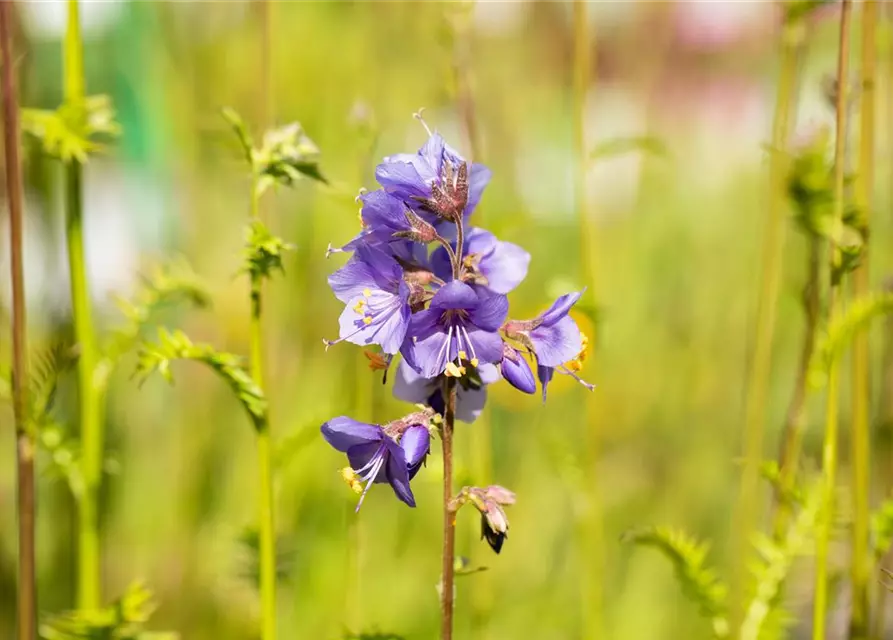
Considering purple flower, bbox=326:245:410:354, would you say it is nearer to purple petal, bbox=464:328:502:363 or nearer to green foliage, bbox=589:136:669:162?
purple petal, bbox=464:328:502:363

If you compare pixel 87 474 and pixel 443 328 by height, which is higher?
pixel 443 328

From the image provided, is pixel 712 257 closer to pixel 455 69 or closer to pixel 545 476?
pixel 545 476

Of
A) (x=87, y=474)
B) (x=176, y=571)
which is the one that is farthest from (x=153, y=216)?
(x=87, y=474)

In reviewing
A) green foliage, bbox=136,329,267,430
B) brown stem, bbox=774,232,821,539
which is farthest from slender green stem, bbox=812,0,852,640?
green foliage, bbox=136,329,267,430

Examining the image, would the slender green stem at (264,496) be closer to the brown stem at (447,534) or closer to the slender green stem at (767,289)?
the brown stem at (447,534)

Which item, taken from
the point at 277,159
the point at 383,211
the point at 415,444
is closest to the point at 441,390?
the point at 415,444

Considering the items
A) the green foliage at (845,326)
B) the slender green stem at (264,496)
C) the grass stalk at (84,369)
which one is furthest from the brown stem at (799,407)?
the grass stalk at (84,369)
